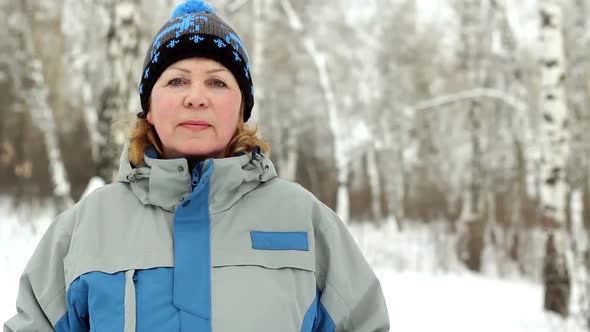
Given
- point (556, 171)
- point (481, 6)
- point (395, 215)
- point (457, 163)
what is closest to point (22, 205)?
point (395, 215)

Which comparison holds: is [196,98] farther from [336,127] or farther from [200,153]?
[336,127]

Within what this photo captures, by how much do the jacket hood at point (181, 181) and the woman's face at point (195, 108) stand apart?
0.23ft

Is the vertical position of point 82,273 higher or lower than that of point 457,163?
higher

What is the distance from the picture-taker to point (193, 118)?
1621mm

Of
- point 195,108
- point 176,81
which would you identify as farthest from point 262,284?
point 176,81

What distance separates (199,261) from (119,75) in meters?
4.82

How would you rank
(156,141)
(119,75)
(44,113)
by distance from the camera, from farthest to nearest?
1. (44,113)
2. (119,75)
3. (156,141)

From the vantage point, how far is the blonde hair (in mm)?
1707

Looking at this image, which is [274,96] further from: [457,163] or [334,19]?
[457,163]

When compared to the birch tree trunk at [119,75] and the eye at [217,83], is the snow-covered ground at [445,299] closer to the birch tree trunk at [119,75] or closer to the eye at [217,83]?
the birch tree trunk at [119,75]

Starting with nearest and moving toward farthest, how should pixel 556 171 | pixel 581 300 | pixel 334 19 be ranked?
pixel 581 300 → pixel 556 171 → pixel 334 19

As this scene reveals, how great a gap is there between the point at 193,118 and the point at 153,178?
19cm

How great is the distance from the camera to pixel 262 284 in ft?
5.06

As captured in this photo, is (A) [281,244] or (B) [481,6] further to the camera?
(B) [481,6]
